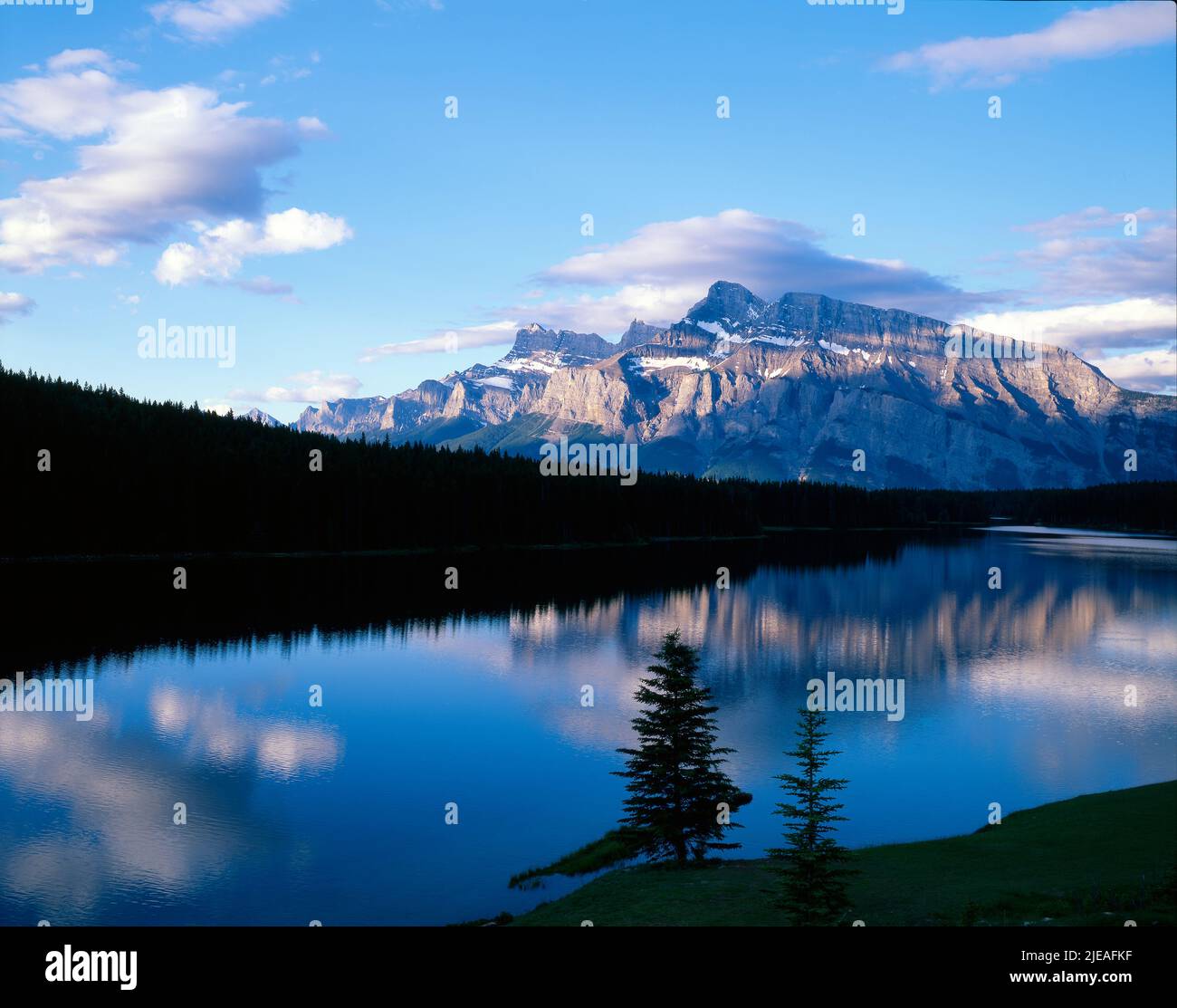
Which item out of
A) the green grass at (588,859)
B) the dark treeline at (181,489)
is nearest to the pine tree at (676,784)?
the green grass at (588,859)

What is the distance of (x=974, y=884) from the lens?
27.6 m

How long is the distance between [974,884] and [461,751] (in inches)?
1349

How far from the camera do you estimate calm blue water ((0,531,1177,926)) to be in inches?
1334

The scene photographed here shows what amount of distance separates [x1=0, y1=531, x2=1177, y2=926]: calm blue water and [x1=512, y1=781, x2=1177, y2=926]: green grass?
4368 mm

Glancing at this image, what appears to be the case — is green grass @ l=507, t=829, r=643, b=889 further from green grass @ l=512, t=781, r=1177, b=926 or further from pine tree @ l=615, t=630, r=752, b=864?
green grass @ l=512, t=781, r=1177, b=926

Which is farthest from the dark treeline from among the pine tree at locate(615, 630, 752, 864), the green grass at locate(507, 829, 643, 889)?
the pine tree at locate(615, 630, 752, 864)

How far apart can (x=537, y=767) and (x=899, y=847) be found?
73.9 ft

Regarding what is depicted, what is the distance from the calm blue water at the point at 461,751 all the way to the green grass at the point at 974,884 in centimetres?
437

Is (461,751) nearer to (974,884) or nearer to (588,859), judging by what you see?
(588,859)

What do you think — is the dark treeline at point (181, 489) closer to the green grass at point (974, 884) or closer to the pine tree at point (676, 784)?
the pine tree at point (676, 784)

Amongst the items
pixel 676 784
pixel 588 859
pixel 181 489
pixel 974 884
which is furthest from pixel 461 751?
pixel 181 489

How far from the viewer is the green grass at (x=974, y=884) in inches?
929
